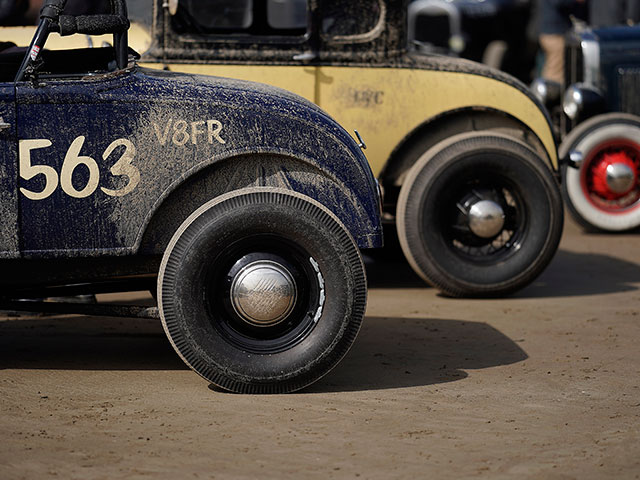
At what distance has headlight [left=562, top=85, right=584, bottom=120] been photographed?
10508 mm

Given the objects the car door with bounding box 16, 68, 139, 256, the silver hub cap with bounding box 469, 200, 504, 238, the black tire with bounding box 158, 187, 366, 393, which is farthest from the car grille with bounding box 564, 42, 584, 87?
the car door with bounding box 16, 68, 139, 256

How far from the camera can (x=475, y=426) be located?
171 inches

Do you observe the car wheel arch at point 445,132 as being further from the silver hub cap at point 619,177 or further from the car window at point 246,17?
the silver hub cap at point 619,177

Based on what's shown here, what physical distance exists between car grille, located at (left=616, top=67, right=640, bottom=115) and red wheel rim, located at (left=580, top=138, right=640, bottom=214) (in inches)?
36.3

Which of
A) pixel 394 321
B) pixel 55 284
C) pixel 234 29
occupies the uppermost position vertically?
pixel 234 29

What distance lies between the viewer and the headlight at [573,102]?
34.5 feet

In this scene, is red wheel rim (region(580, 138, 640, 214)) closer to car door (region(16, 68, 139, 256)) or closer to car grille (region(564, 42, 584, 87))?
car grille (region(564, 42, 584, 87))

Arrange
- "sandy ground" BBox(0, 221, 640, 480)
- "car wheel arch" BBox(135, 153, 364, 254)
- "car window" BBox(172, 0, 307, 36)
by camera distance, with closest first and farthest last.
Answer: "sandy ground" BBox(0, 221, 640, 480) → "car wheel arch" BBox(135, 153, 364, 254) → "car window" BBox(172, 0, 307, 36)

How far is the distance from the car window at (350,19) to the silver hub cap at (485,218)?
4.29 feet

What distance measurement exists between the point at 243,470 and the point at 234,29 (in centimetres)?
425

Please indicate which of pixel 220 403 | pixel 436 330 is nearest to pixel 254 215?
pixel 220 403

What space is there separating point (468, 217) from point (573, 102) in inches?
153

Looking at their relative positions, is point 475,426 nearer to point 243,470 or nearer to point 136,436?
point 243,470

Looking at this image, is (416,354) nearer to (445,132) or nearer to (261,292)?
(261,292)
